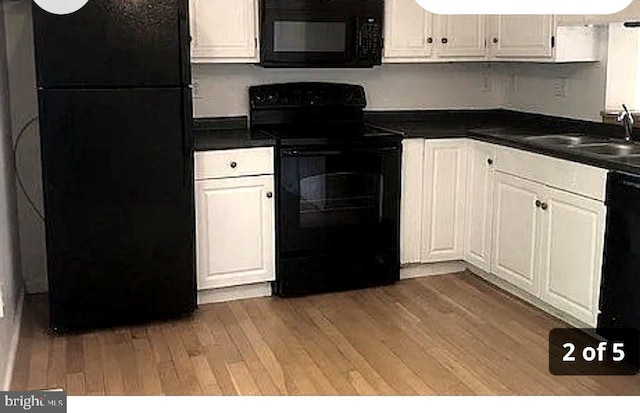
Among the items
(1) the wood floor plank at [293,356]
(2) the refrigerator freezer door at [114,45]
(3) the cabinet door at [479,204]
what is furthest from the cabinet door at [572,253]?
(2) the refrigerator freezer door at [114,45]

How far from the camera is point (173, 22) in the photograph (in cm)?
340

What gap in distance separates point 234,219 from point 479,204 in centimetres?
142

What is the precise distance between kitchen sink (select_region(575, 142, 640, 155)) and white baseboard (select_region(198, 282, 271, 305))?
5.88 feet

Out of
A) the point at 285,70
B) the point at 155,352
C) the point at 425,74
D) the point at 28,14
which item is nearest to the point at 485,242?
the point at 425,74

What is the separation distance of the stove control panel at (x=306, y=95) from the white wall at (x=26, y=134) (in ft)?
3.99

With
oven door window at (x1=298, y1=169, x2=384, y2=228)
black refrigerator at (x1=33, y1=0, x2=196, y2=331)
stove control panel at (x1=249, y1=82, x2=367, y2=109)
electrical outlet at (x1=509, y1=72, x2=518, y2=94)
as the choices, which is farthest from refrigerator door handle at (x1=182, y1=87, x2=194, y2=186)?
electrical outlet at (x1=509, y1=72, x2=518, y2=94)

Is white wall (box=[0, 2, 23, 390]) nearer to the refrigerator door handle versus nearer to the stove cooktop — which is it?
the refrigerator door handle

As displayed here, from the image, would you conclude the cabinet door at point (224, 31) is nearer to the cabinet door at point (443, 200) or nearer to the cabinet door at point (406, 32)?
the cabinet door at point (406, 32)

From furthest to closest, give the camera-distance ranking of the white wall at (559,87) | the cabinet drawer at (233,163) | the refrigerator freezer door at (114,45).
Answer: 1. the white wall at (559,87)
2. the cabinet drawer at (233,163)
3. the refrigerator freezer door at (114,45)

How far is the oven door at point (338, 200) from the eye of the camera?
3979 mm

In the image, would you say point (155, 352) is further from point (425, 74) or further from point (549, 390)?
point (425, 74)

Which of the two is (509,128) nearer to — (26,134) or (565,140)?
(565,140)

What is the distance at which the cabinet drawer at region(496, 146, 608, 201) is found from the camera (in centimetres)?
329

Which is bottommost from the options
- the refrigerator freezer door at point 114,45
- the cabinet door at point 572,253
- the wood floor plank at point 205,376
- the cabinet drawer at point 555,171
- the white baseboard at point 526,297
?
the wood floor plank at point 205,376
